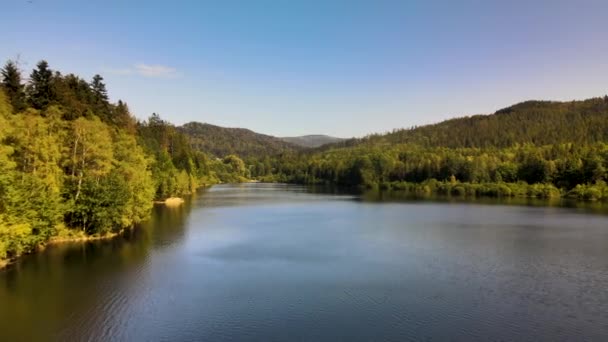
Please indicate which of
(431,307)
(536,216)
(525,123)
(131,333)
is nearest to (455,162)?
(536,216)

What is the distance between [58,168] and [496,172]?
9746 centimetres

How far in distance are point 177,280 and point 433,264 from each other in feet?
54.8

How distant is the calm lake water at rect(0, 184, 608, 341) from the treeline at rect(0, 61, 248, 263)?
244 centimetres

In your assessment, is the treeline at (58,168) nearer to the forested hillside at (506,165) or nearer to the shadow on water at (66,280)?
the shadow on water at (66,280)

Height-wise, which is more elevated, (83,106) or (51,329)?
(83,106)

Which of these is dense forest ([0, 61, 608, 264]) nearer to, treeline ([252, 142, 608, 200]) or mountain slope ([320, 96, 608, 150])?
treeline ([252, 142, 608, 200])

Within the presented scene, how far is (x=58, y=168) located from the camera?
3566 centimetres

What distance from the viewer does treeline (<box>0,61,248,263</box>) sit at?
93.4 ft

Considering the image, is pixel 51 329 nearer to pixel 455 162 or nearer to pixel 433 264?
pixel 433 264

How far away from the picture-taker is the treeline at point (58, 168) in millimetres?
28453

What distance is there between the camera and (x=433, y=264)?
30.9m

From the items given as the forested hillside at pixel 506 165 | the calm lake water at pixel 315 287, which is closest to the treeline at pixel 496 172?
the forested hillside at pixel 506 165

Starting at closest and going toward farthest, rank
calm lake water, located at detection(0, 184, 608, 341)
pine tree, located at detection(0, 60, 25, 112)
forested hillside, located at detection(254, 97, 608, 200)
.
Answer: calm lake water, located at detection(0, 184, 608, 341)
pine tree, located at detection(0, 60, 25, 112)
forested hillside, located at detection(254, 97, 608, 200)

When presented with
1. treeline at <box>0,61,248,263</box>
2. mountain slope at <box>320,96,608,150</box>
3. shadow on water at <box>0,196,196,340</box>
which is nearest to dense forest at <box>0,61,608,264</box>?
treeline at <box>0,61,248,263</box>
